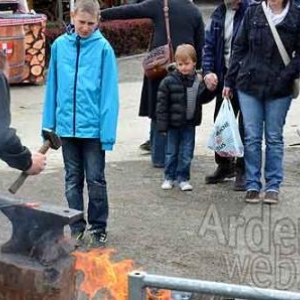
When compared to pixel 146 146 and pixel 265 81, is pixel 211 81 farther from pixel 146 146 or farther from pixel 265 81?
pixel 146 146

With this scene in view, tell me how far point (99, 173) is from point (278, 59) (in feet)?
5.67

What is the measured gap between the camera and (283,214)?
6.33m

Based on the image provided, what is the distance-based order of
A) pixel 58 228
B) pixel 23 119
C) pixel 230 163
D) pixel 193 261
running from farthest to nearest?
1. pixel 23 119
2. pixel 230 163
3. pixel 193 261
4. pixel 58 228

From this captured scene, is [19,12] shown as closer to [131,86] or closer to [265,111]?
[131,86]

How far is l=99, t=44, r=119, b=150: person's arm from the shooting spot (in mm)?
5363

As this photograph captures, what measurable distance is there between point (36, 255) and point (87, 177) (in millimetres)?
1986

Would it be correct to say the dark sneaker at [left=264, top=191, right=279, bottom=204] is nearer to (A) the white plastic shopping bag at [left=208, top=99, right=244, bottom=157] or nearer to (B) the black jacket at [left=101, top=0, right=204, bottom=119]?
(A) the white plastic shopping bag at [left=208, top=99, right=244, bottom=157]

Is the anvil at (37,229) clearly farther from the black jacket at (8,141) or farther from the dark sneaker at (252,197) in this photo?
the dark sneaker at (252,197)

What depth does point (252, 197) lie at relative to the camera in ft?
21.7

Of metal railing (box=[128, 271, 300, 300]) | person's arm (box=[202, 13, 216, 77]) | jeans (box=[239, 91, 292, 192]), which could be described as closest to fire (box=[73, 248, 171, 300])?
metal railing (box=[128, 271, 300, 300])

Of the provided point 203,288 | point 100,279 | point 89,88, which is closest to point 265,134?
point 89,88

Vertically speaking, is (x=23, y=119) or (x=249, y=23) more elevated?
(x=249, y=23)

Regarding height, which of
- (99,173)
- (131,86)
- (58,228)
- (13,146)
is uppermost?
(13,146)

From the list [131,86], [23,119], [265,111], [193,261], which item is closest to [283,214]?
[265,111]
